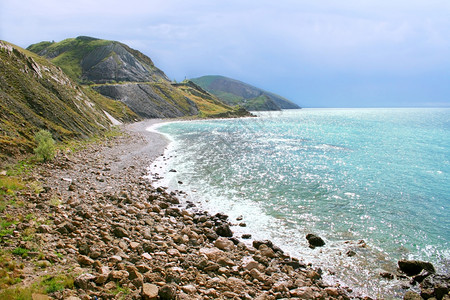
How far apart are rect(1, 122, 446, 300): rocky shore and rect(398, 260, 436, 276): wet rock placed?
491 cm

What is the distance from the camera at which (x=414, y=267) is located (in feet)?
48.1

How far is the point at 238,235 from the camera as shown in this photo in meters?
18.5

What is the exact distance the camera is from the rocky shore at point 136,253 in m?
9.37

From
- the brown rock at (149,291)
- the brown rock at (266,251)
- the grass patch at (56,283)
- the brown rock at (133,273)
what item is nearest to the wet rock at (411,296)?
the brown rock at (266,251)

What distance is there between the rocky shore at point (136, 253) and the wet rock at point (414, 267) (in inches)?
193

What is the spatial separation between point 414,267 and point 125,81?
6921 inches

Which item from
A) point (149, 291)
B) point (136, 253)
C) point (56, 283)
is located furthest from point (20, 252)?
point (149, 291)

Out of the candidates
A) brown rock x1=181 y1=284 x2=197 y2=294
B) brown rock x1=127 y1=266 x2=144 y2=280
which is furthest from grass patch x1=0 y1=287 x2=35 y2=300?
brown rock x1=181 y1=284 x2=197 y2=294

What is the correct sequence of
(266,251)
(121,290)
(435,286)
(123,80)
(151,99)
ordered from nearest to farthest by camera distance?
(121,290) < (435,286) < (266,251) < (151,99) < (123,80)

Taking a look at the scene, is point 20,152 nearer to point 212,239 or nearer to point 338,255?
point 212,239

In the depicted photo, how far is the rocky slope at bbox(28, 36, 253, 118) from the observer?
134500mm

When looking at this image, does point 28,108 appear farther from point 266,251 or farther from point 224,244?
point 266,251

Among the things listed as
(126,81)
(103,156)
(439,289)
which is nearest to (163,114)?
(126,81)

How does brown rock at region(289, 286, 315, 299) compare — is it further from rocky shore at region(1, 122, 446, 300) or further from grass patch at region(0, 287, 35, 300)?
grass patch at region(0, 287, 35, 300)
